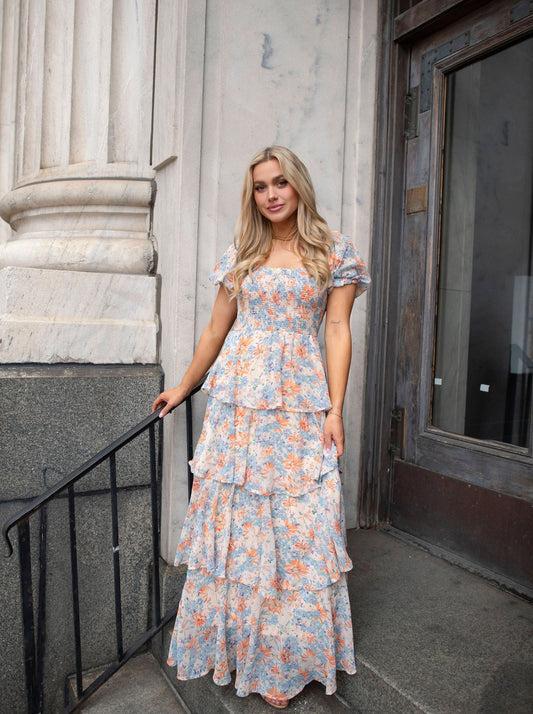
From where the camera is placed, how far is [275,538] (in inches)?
81.1

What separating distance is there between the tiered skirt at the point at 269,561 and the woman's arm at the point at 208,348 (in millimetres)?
363

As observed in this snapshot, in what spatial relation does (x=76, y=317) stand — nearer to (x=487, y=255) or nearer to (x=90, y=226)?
(x=90, y=226)

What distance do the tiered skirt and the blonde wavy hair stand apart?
0.54 meters

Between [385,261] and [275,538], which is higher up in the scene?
[385,261]

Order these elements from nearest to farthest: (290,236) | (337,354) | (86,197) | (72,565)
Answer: (337,354)
(290,236)
(72,565)
(86,197)

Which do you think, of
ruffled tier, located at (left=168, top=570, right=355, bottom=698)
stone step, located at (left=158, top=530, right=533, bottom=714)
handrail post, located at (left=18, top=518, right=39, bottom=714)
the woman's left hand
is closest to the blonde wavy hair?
the woman's left hand

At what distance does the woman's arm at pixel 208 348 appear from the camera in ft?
8.00

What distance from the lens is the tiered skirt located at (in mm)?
2008

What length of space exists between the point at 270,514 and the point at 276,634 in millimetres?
421

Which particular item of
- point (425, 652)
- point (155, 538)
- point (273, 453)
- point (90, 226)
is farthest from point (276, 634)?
point (90, 226)

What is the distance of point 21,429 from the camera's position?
2.61m

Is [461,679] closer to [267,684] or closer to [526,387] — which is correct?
[267,684]

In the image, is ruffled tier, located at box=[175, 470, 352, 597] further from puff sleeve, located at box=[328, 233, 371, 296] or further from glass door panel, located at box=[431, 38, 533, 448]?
glass door panel, located at box=[431, 38, 533, 448]

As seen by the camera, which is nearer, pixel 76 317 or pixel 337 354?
pixel 337 354
